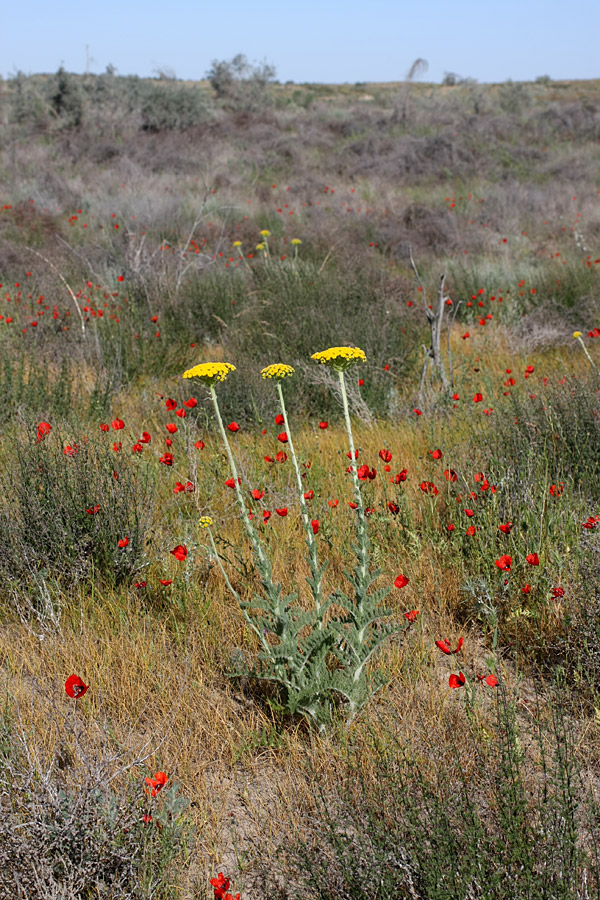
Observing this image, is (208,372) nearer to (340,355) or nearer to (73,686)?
(340,355)

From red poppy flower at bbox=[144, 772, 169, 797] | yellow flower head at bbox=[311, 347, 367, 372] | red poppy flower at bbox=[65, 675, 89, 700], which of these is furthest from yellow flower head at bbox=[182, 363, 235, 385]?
red poppy flower at bbox=[144, 772, 169, 797]

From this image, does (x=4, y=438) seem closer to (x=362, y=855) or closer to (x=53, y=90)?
(x=362, y=855)

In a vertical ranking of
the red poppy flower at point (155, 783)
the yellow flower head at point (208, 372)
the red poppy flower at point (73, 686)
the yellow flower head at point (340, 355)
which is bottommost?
the red poppy flower at point (155, 783)

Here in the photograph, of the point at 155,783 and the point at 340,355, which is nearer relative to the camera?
the point at 155,783

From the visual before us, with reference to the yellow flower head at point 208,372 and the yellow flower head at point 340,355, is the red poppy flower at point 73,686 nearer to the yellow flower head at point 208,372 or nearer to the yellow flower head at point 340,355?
the yellow flower head at point 208,372

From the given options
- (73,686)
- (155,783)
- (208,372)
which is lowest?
(155,783)

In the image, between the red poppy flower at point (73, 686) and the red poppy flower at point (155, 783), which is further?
the red poppy flower at point (73, 686)

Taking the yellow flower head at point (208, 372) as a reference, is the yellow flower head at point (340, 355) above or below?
above

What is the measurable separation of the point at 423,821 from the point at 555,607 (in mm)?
1153

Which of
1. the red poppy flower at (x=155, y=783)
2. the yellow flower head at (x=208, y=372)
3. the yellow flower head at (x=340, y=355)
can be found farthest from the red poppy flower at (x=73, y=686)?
the yellow flower head at (x=340, y=355)

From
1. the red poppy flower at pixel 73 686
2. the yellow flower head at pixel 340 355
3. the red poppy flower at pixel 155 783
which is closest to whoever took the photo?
the red poppy flower at pixel 155 783

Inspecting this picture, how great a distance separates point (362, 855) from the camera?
63.3 inches

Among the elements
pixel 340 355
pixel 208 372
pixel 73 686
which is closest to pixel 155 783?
pixel 73 686

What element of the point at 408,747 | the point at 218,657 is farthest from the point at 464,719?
the point at 218,657
